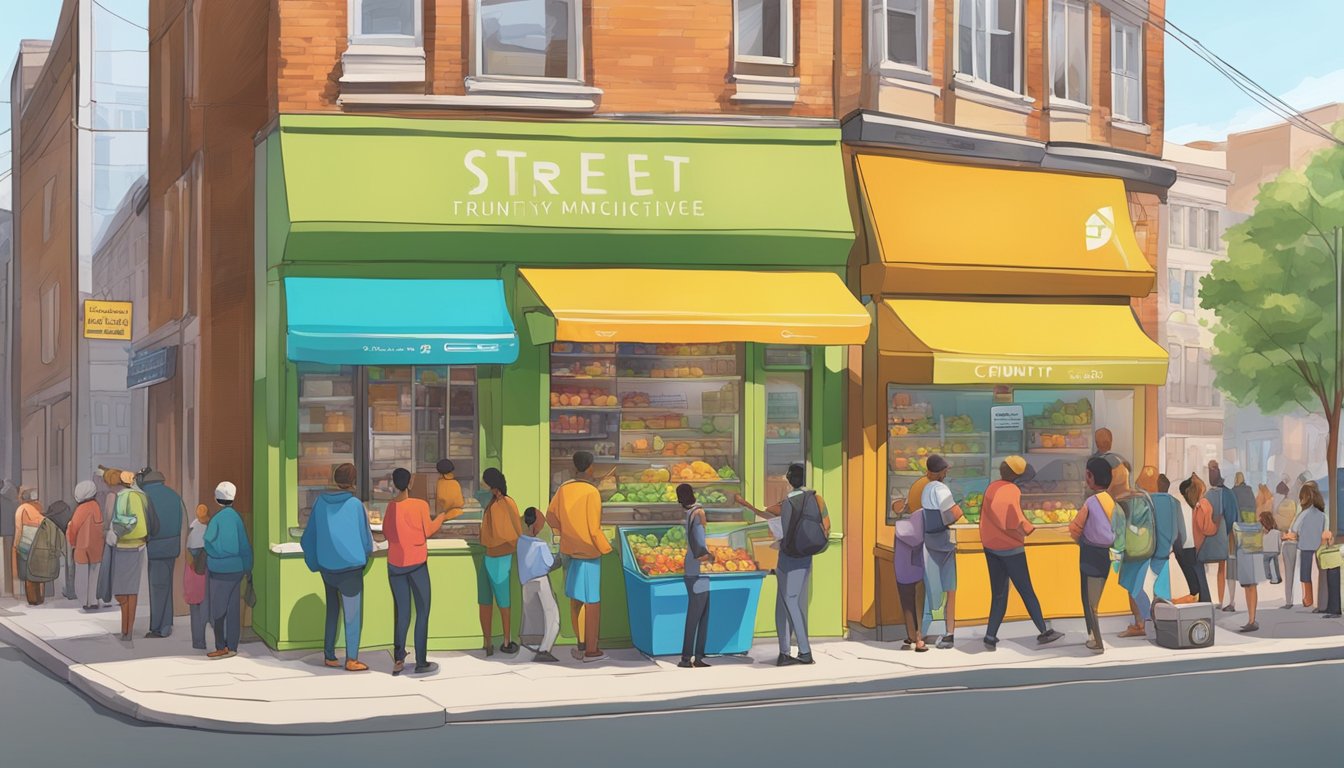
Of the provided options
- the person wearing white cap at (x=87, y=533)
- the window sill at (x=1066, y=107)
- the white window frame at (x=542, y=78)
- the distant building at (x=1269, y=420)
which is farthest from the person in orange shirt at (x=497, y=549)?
the distant building at (x=1269, y=420)

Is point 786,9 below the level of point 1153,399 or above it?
Answer: above

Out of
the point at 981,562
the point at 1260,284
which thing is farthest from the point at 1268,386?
the point at 981,562

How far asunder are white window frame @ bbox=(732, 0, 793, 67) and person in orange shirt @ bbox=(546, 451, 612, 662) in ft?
16.6

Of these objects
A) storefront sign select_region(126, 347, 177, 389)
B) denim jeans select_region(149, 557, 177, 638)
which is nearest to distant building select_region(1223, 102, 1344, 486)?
storefront sign select_region(126, 347, 177, 389)

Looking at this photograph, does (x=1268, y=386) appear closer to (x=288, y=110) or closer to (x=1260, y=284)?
(x=1260, y=284)

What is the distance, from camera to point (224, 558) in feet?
45.9

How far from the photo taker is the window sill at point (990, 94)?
1714 cm

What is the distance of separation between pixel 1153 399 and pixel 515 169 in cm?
868

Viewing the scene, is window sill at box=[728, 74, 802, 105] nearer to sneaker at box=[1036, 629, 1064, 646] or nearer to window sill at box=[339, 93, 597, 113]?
window sill at box=[339, 93, 597, 113]

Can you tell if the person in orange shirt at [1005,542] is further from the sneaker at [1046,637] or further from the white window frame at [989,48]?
the white window frame at [989,48]

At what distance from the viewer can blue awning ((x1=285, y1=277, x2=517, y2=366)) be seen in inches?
557

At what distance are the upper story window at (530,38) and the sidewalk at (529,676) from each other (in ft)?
20.9

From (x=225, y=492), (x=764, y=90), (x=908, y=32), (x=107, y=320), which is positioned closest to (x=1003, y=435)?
(x=908, y=32)

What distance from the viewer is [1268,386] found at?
1642 inches
